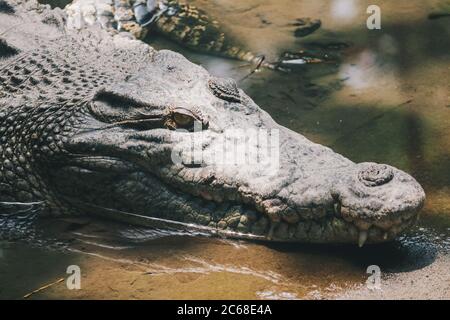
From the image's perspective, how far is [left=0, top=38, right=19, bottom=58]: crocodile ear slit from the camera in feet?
18.9

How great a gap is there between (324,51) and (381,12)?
42.4 inches

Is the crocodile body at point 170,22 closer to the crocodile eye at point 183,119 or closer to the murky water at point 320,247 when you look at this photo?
the murky water at point 320,247

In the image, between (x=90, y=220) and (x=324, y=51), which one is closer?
(x=90, y=220)

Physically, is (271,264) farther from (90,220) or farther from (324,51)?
(324,51)

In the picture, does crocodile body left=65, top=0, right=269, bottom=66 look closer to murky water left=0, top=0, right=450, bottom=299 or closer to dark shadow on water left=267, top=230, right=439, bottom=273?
murky water left=0, top=0, right=450, bottom=299

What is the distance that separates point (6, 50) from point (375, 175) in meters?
3.23

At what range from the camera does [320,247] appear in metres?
4.23

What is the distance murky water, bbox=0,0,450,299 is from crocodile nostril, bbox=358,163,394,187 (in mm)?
447

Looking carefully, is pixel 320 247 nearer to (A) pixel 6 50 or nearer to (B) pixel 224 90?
(B) pixel 224 90

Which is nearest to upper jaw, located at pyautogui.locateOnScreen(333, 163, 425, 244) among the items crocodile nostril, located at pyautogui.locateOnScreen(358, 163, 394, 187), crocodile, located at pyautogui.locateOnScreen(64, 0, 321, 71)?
crocodile nostril, located at pyautogui.locateOnScreen(358, 163, 394, 187)

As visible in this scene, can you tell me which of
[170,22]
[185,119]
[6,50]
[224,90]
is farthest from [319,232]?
[170,22]

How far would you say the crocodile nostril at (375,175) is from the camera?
394 cm

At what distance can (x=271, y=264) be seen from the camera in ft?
13.8

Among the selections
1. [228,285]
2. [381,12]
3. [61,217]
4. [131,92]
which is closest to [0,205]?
[61,217]
